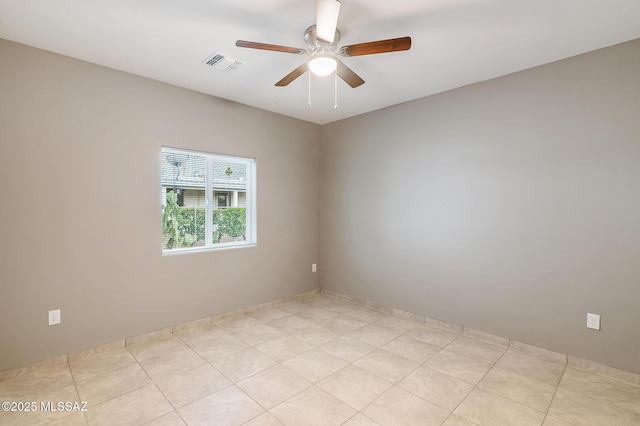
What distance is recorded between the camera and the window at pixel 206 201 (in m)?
3.27

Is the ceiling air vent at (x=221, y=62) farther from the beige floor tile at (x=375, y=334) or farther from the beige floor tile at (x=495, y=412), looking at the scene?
the beige floor tile at (x=495, y=412)

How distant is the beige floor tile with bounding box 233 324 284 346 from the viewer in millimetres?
3020

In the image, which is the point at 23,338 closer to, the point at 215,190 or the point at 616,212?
the point at 215,190

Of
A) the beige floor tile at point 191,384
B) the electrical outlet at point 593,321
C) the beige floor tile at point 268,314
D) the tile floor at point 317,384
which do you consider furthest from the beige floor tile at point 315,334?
the electrical outlet at point 593,321

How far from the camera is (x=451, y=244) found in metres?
3.30

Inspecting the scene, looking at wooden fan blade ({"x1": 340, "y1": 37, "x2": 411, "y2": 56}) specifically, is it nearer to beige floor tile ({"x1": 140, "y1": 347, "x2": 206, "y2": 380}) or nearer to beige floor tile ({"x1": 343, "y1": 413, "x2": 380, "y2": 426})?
beige floor tile ({"x1": 343, "y1": 413, "x2": 380, "y2": 426})

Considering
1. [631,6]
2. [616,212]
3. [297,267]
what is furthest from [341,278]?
[631,6]

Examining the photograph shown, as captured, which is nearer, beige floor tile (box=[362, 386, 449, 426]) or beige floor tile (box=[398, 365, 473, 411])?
beige floor tile (box=[362, 386, 449, 426])

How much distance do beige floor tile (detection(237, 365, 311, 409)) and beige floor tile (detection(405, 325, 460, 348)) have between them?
140 cm

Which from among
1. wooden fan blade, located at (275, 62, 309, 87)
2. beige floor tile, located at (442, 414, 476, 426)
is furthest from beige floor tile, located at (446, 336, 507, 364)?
wooden fan blade, located at (275, 62, 309, 87)

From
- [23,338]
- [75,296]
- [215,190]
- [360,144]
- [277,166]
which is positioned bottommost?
[23,338]

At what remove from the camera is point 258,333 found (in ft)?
10.5

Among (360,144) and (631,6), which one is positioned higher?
(631,6)

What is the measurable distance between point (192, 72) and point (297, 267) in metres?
2.77
